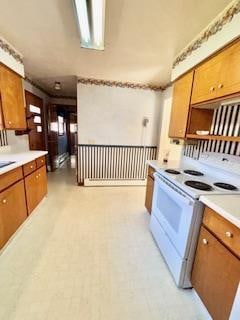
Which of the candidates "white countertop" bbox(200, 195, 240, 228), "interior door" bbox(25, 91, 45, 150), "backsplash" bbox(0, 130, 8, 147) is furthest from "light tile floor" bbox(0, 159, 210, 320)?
"interior door" bbox(25, 91, 45, 150)

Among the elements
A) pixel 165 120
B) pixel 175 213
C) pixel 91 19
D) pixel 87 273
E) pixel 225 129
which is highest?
pixel 91 19

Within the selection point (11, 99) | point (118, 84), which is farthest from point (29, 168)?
point (118, 84)

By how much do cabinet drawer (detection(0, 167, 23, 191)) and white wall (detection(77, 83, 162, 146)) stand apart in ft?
5.62

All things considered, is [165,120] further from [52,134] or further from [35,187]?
[52,134]

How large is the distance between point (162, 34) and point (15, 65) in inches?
79.2

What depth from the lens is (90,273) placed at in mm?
1510

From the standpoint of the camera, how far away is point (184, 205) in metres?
1.34

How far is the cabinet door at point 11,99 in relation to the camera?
2.02 m

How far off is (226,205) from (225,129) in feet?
3.41

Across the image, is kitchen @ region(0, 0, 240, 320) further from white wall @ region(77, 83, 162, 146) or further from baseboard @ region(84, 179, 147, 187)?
baseboard @ region(84, 179, 147, 187)

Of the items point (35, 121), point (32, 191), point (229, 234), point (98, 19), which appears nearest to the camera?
point (229, 234)

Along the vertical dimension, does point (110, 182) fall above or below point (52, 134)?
below

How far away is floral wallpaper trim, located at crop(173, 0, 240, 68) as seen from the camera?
1295 millimetres

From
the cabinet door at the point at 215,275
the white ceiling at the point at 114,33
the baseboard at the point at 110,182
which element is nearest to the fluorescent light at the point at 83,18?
the white ceiling at the point at 114,33
